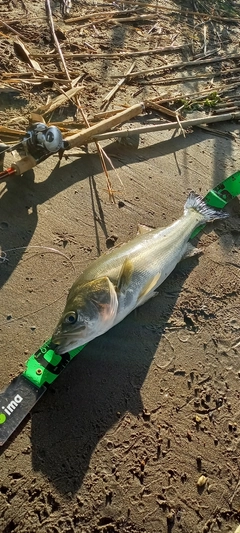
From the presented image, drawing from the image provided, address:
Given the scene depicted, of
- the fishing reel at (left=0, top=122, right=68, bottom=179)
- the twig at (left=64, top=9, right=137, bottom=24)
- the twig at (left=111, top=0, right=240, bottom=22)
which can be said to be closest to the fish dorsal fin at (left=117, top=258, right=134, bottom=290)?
the fishing reel at (left=0, top=122, right=68, bottom=179)

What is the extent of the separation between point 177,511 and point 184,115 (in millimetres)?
4735

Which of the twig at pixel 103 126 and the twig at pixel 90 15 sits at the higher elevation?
the twig at pixel 90 15

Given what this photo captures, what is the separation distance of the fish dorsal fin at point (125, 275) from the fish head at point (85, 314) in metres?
0.12

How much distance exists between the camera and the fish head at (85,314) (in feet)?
10.6

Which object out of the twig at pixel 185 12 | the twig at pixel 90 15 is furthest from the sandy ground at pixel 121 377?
the twig at pixel 185 12

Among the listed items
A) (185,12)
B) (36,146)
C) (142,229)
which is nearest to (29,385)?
(142,229)

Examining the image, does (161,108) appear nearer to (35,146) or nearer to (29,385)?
(35,146)

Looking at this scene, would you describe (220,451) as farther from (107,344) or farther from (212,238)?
(212,238)

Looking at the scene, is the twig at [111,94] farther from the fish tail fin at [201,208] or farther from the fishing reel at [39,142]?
the fish tail fin at [201,208]

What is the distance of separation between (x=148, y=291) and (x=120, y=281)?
1.27ft

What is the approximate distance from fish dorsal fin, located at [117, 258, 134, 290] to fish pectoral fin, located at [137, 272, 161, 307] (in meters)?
0.23

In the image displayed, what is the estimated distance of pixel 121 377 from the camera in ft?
11.9

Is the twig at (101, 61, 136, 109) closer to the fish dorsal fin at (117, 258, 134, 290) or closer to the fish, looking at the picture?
the fish

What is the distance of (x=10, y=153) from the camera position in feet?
15.6
